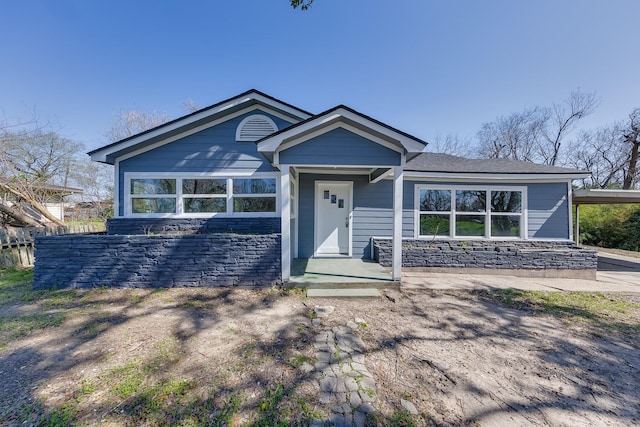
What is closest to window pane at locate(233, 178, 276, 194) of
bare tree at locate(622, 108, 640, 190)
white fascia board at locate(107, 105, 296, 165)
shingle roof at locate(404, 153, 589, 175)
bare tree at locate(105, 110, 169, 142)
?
white fascia board at locate(107, 105, 296, 165)

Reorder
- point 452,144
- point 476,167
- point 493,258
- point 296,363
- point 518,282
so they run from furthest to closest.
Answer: point 452,144 → point 476,167 → point 493,258 → point 518,282 → point 296,363

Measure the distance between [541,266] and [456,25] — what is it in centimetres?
848

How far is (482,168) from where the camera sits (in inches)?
298

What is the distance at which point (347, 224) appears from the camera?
7.18m

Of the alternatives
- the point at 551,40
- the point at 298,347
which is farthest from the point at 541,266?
the point at 551,40

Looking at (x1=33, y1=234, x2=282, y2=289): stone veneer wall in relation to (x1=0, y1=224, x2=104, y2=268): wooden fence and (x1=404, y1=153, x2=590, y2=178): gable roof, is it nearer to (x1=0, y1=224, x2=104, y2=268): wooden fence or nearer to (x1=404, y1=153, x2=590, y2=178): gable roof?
(x1=0, y1=224, x2=104, y2=268): wooden fence

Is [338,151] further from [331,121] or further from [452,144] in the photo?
[452,144]

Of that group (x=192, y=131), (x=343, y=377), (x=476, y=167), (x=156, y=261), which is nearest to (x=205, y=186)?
(x=192, y=131)

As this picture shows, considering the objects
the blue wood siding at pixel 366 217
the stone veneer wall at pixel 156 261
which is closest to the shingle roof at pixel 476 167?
the blue wood siding at pixel 366 217

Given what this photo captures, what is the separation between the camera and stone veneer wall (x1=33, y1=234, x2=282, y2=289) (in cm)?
484

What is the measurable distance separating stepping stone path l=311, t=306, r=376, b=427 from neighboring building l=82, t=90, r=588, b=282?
78.7 inches

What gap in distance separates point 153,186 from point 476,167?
389 inches

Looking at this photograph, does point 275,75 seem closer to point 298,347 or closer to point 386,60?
point 386,60

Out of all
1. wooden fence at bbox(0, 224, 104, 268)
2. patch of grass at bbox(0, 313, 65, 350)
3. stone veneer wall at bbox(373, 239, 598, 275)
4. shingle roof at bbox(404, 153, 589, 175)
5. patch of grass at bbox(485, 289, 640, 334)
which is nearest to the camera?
patch of grass at bbox(0, 313, 65, 350)
